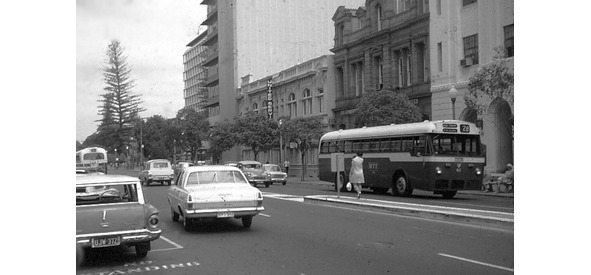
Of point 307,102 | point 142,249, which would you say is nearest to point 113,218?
point 142,249

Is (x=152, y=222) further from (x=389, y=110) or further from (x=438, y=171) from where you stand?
(x=389, y=110)

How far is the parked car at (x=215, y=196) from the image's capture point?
1291cm

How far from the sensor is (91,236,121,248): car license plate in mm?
8812

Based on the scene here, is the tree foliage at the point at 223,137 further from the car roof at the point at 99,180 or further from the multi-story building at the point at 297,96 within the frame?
the car roof at the point at 99,180

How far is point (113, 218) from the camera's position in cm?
909

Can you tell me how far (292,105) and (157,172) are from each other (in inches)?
804

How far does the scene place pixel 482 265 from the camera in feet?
29.0

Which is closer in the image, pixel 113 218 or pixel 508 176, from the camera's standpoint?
pixel 113 218

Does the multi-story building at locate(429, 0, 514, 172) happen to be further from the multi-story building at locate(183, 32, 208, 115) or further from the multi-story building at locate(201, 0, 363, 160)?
the multi-story building at locate(201, 0, 363, 160)

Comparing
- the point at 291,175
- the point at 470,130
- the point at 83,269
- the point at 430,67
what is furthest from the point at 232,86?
the point at 83,269

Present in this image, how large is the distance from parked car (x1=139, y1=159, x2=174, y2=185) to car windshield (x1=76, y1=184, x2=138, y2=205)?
920 inches

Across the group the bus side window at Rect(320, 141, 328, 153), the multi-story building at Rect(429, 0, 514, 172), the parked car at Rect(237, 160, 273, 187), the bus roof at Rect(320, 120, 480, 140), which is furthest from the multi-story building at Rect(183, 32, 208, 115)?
the bus roof at Rect(320, 120, 480, 140)

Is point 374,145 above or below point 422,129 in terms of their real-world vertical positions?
below

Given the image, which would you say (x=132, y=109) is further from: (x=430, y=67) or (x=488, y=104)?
(x=430, y=67)
